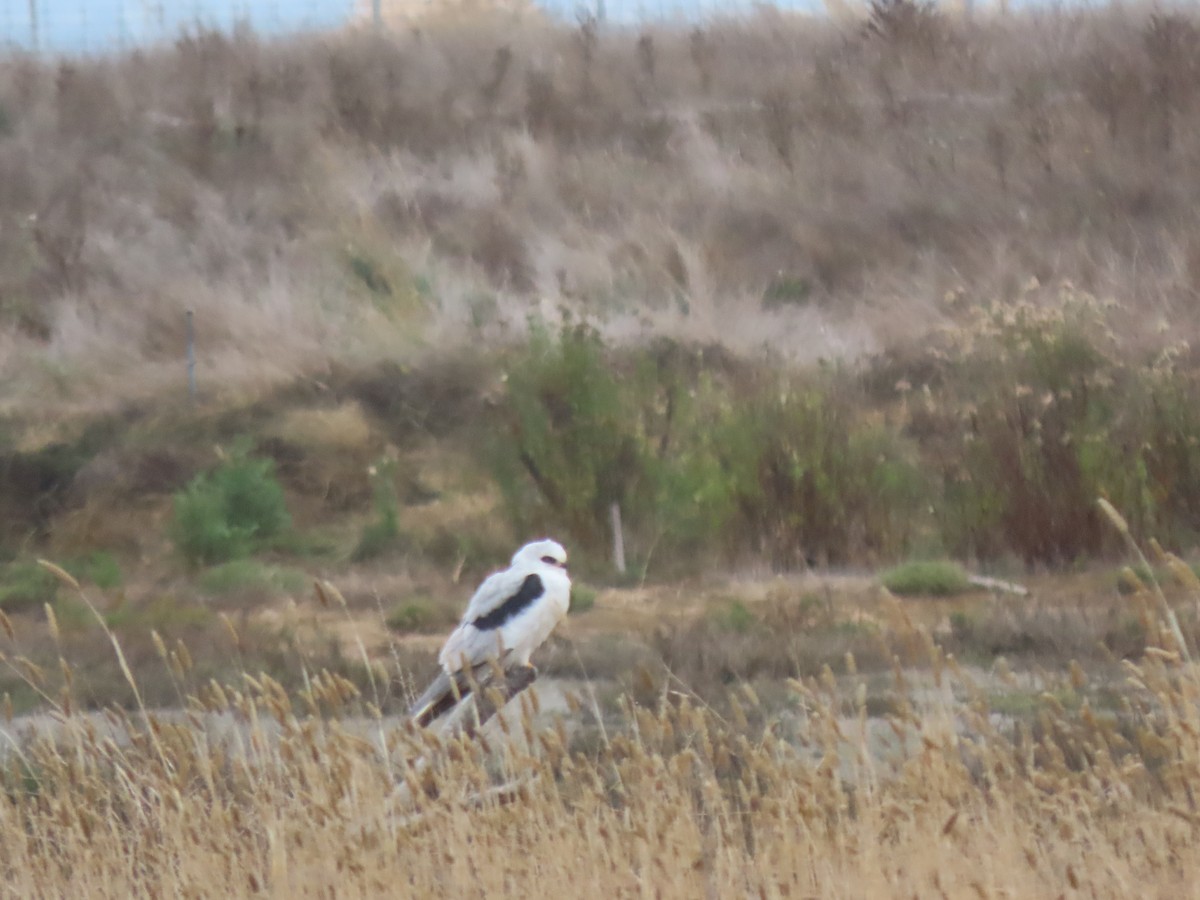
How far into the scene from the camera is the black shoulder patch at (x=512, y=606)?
505cm

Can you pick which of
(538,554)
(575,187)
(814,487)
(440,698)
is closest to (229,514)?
(814,487)

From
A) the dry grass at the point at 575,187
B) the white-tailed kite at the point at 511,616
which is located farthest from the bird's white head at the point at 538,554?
the dry grass at the point at 575,187

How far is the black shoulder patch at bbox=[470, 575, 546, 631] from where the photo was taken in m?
5.05

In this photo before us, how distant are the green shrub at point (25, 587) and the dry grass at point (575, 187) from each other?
10.3 ft

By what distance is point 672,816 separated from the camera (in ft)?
13.6

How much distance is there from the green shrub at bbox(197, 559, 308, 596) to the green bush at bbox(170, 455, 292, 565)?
15.2 inches

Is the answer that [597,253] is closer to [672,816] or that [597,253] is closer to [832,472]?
[832,472]

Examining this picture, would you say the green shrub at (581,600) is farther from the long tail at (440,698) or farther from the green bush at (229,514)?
the long tail at (440,698)

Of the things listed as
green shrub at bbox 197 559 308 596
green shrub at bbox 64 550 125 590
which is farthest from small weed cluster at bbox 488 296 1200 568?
green shrub at bbox 64 550 125 590

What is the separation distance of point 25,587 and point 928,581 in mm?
5274

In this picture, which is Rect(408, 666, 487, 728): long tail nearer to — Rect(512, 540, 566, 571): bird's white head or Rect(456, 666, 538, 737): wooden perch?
Rect(456, 666, 538, 737): wooden perch

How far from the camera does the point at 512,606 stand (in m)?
5.07

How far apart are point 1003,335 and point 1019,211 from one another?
763cm

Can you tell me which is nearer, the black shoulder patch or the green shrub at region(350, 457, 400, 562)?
the black shoulder patch
